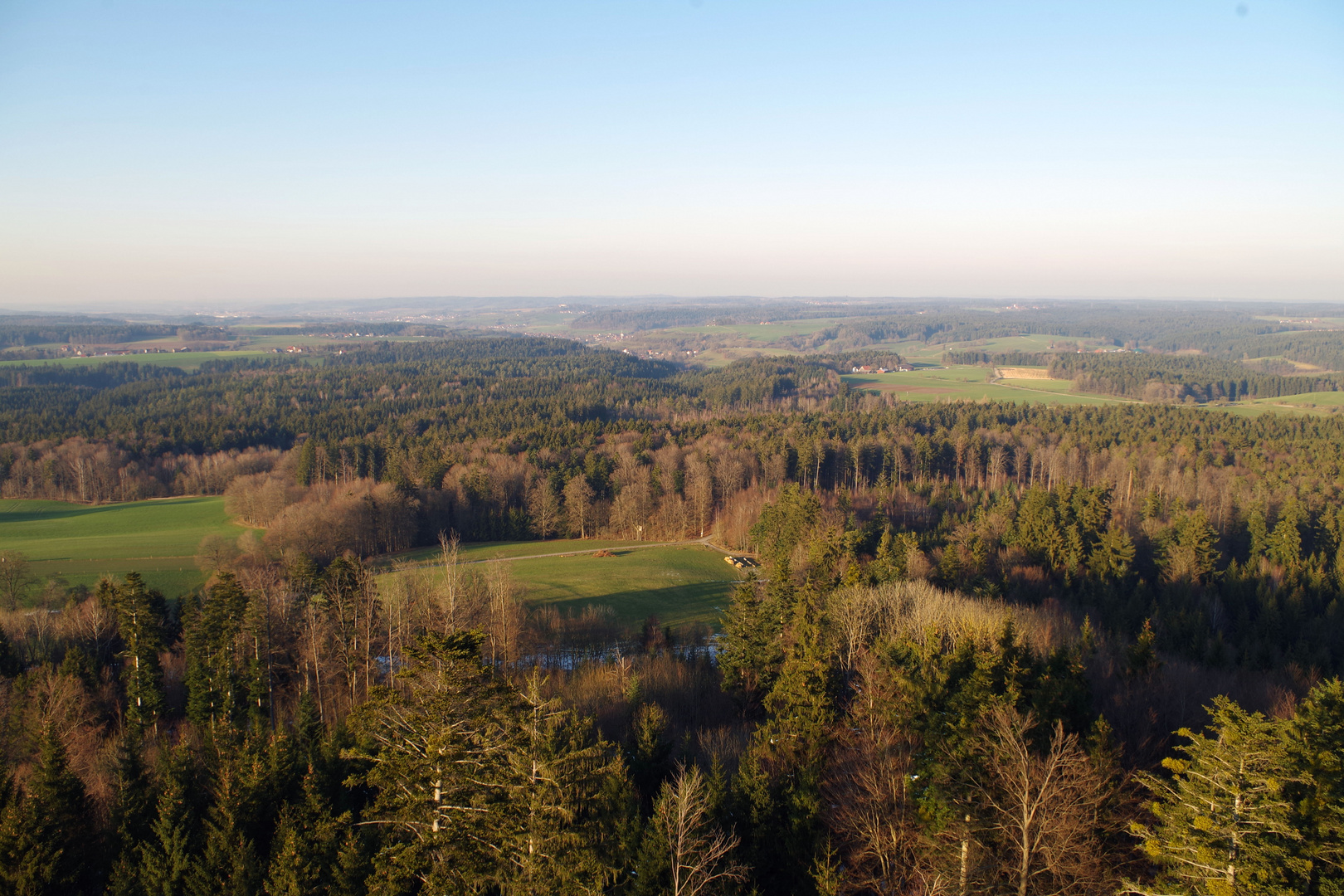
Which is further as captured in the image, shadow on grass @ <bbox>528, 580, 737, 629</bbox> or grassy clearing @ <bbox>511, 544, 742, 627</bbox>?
grassy clearing @ <bbox>511, 544, 742, 627</bbox>

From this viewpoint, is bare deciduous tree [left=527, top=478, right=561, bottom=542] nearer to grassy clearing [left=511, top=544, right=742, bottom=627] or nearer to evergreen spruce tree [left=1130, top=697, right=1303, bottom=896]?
grassy clearing [left=511, top=544, right=742, bottom=627]

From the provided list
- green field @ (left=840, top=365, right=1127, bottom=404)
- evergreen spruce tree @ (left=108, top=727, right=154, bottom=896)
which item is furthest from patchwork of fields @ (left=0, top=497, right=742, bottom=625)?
green field @ (left=840, top=365, right=1127, bottom=404)

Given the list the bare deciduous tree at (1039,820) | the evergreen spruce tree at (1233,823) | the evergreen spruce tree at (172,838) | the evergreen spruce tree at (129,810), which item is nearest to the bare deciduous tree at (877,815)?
the bare deciduous tree at (1039,820)

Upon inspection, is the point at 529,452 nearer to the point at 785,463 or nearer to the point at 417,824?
the point at 785,463

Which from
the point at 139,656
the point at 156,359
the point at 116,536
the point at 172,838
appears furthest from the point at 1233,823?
the point at 156,359

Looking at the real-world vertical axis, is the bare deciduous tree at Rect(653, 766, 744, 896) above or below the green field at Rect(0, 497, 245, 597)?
above

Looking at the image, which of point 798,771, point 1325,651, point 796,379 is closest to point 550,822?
point 798,771
